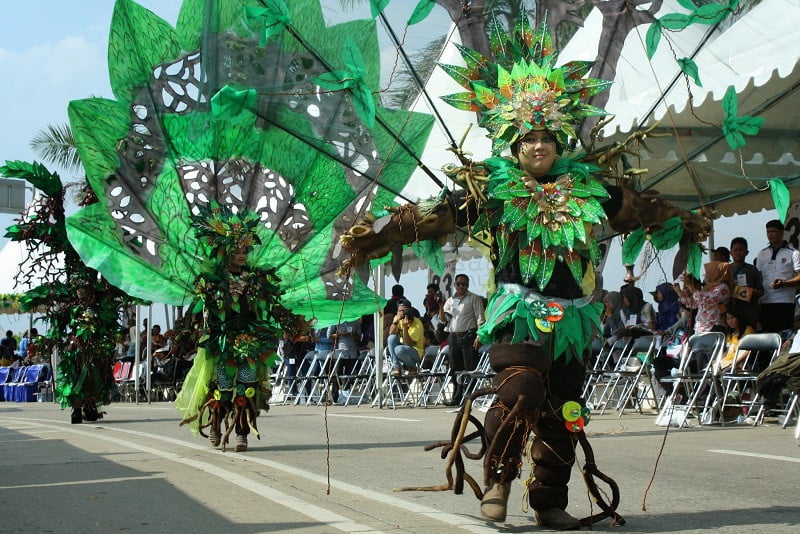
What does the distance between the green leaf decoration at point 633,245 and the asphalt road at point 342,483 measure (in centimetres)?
142

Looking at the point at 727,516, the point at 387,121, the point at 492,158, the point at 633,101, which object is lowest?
the point at 727,516

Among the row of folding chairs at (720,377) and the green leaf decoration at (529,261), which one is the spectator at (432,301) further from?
the green leaf decoration at (529,261)

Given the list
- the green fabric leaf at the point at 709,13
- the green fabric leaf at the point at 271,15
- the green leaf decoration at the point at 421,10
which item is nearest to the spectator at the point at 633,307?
the green fabric leaf at the point at 709,13

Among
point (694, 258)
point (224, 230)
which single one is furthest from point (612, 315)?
point (694, 258)

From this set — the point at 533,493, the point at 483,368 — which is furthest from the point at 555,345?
the point at 483,368

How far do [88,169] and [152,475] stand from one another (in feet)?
14.7

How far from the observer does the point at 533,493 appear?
→ 5.33 metres

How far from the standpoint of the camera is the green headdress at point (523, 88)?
5.59 meters

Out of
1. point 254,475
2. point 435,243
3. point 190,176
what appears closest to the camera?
point 435,243

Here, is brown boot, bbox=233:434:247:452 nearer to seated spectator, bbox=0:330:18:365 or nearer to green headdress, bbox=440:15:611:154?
green headdress, bbox=440:15:611:154

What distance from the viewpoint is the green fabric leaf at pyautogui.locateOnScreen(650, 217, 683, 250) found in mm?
5887

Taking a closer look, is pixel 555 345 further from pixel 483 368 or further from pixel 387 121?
pixel 483 368

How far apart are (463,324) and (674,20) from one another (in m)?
10.1

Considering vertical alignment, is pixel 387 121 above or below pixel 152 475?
above
